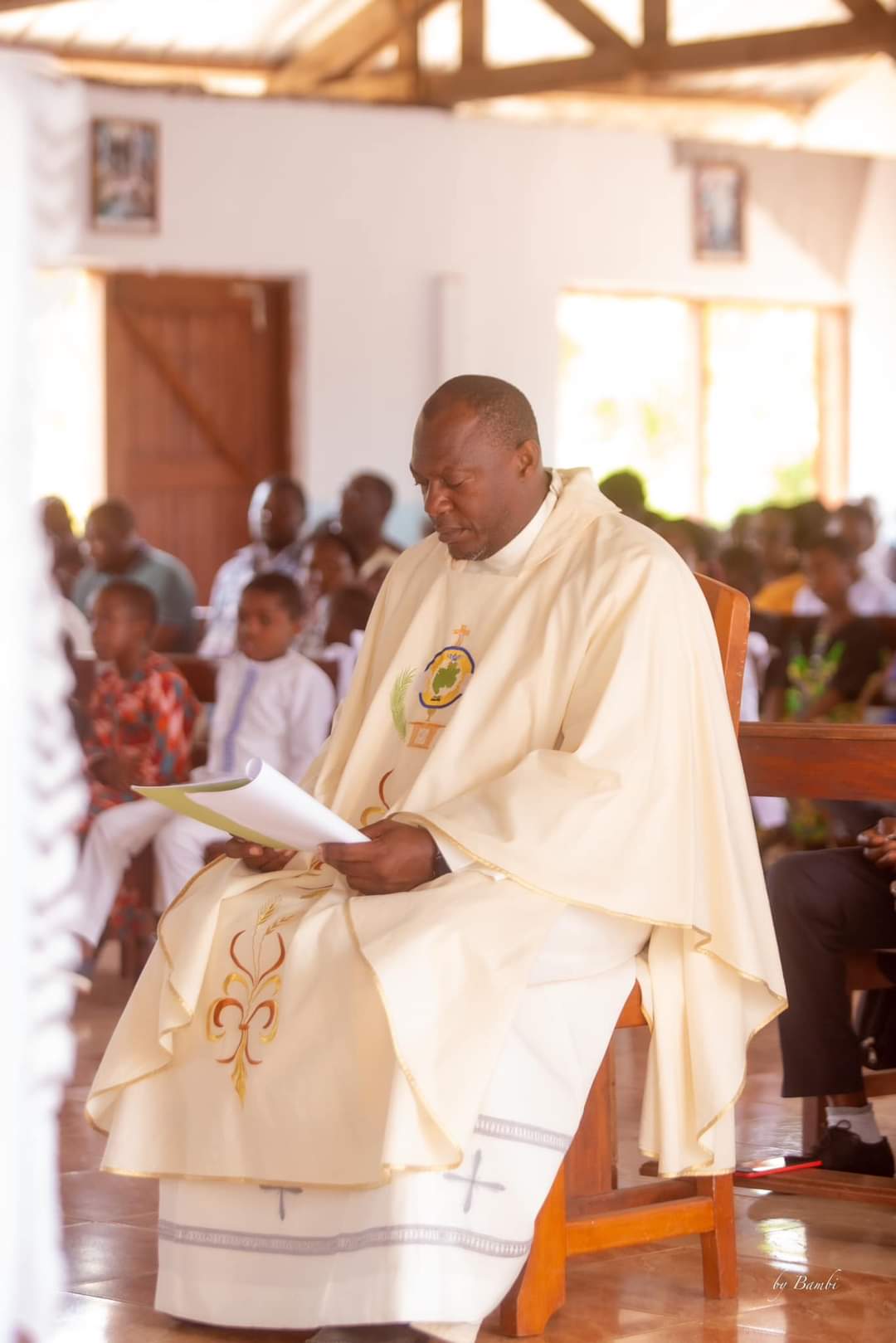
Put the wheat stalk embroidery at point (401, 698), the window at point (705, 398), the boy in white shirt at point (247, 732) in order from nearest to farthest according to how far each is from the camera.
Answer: the wheat stalk embroidery at point (401, 698), the boy in white shirt at point (247, 732), the window at point (705, 398)

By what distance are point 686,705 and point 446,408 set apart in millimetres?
610

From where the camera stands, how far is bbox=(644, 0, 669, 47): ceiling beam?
1224 centimetres

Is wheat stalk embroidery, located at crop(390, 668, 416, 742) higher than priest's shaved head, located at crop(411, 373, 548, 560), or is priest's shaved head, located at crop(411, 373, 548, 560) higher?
priest's shaved head, located at crop(411, 373, 548, 560)

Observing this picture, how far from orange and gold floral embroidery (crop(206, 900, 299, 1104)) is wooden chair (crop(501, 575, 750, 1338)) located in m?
0.49

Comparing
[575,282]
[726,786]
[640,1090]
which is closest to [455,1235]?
[726,786]

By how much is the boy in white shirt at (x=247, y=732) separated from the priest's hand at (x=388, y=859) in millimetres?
2632

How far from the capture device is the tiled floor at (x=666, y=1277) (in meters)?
3.01

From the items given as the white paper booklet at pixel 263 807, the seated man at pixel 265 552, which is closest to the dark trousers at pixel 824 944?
the white paper booklet at pixel 263 807

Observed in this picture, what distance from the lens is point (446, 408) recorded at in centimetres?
325

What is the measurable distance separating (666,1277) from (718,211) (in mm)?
10489

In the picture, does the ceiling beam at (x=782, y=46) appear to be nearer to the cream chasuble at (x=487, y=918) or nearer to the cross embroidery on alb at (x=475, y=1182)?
the cream chasuble at (x=487, y=918)

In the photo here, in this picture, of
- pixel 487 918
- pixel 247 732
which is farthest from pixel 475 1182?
pixel 247 732

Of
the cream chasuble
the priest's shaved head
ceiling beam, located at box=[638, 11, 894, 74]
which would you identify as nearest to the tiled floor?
the cream chasuble

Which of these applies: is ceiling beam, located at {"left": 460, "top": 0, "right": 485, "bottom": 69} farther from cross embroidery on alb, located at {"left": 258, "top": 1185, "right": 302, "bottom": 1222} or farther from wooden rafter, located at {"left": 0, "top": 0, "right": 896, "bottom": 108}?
cross embroidery on alb, located at {"left": 258, "top": 1185, "right": 302, "bottom": 1222}
